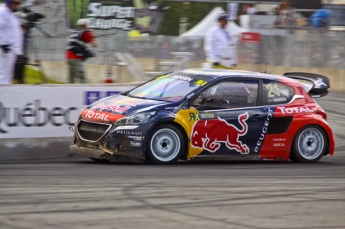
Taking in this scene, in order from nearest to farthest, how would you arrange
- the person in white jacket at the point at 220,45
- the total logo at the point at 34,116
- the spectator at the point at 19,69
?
the total logo at the point at 34,116
the spectator at the point at 19,69
the person in white jacket at the point at 220,45

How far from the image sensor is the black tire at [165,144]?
10.4 m

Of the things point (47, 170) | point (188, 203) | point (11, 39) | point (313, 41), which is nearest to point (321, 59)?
point (313, 41)

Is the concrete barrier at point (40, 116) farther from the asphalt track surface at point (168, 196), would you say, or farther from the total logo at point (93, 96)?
the asphalt track surface at point (168, 196)

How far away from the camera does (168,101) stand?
10.8m

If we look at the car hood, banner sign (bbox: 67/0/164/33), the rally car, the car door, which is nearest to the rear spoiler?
the rally car

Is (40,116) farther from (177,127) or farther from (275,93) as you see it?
(275,93)

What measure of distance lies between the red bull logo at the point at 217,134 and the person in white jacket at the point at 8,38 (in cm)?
411

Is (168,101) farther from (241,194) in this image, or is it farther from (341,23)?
(341,23)

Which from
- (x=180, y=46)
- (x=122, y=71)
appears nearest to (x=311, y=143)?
(x=122, y=71)

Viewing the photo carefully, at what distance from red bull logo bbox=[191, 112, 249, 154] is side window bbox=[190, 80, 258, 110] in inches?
8.2

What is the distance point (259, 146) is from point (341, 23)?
19.0 m

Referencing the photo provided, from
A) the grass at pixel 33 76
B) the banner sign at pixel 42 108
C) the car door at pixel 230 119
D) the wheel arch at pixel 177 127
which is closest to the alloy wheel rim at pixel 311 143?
the car door at pixel 230 119

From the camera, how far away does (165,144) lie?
10.6m

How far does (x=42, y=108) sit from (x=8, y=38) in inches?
86.4
